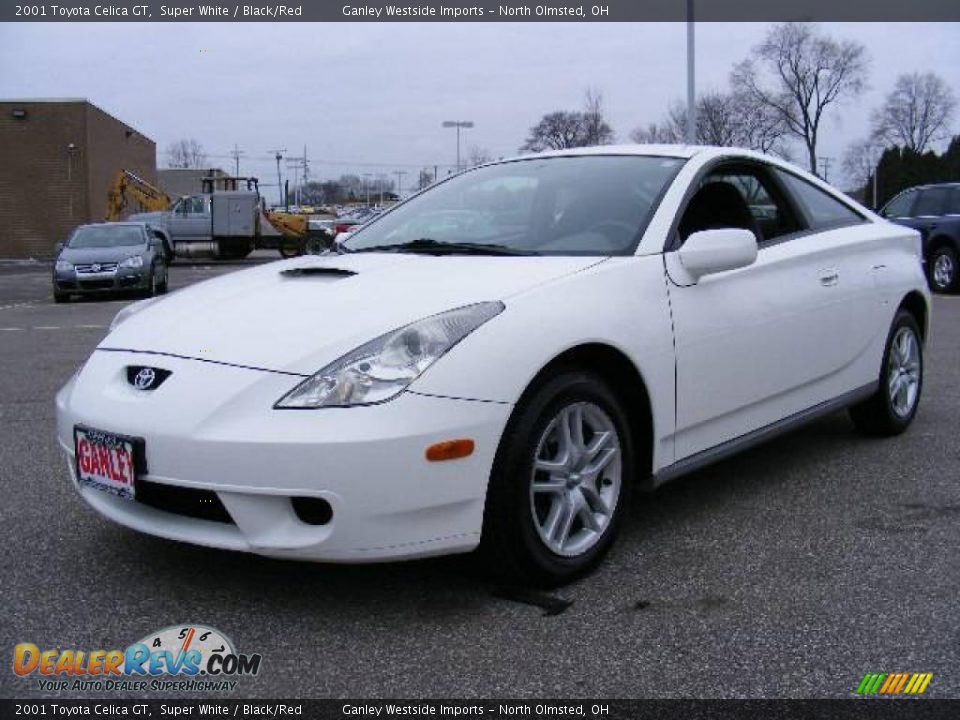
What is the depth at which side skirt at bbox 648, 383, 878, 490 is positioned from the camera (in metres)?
3.53

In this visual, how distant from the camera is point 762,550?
3.48 metres

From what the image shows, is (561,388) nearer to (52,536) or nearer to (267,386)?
(267,386)

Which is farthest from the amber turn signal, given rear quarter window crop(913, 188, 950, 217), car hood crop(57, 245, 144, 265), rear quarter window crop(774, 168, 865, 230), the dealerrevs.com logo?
car hood crop(57, 245, 144, 265)

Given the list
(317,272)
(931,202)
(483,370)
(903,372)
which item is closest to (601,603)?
(483,370)

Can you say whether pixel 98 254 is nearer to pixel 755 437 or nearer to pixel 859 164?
pixel 755 437

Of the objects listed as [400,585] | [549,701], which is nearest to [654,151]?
[400,585]

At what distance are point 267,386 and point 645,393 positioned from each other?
4.27 feet

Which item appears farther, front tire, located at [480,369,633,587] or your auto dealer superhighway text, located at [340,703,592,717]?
front tire, located at [480,369,633,587]

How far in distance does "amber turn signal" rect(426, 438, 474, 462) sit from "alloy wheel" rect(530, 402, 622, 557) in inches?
10.7

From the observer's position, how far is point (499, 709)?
2.40 m

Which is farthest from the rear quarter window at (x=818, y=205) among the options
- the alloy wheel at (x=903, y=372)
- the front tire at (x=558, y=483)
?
the front tire at (x=558, y=483)

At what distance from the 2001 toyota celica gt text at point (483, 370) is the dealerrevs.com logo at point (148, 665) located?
0.94 ft

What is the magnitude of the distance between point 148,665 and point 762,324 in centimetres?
253

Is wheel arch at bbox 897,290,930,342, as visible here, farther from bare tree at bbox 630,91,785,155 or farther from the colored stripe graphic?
bare tree at bbox 630,91,785,155
